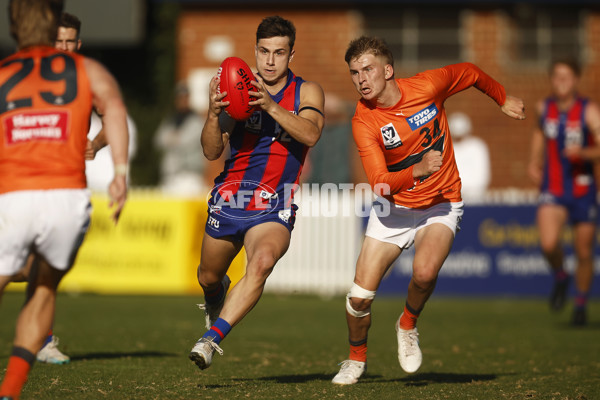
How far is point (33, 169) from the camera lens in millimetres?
4812

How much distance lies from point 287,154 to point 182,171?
965cm

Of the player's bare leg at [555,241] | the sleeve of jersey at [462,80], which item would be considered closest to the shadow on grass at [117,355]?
the sleeve of jersey at [462,80]

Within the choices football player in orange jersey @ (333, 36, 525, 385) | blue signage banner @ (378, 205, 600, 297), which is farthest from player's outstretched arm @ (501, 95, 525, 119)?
blue signage banner @ (378, 205, 600, 297)

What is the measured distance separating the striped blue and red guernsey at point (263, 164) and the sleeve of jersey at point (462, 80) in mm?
1074

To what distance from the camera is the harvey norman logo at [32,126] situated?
190 inches

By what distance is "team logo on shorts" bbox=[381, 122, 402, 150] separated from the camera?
268 inches

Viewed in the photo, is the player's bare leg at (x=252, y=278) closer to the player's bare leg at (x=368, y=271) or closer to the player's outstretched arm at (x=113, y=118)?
the player's bare leg at (x=368, y=271)

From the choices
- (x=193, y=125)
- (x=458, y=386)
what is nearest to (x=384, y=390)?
(x=458, y=386)

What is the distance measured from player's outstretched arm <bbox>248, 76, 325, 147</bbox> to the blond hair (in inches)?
64.7

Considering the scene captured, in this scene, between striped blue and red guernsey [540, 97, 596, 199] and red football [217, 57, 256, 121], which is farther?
striped blue and red guernsey [540, 97, 596, 199]

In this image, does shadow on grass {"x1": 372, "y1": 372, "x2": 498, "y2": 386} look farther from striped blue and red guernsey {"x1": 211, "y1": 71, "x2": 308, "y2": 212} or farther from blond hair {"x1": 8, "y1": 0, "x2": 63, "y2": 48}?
blond hair {"x1": 8, "y1": 0, "x2": 63, "y2": 48}

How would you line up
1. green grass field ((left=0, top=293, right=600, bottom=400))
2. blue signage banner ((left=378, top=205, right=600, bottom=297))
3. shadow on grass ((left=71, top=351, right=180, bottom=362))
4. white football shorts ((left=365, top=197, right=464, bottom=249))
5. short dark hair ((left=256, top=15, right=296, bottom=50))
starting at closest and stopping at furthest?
green grass field ((left=0, top=293, right=600, bottom=400))
short dark hair ((left=256, top=15, right=296, bottom=50))
white football shorts ((left=365, top=197, right=464, bottom=249))
shadow on grass ((left=71, top=351, right=180, bottom=362))
blue signage banner ((left=378, top=205, right=600, bottom=297))

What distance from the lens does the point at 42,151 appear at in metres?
4.84

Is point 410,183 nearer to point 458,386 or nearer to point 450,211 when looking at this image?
point 450,211
